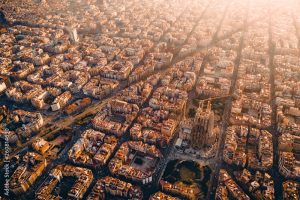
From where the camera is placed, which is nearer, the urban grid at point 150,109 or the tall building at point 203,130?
the urban grid at point 150,109

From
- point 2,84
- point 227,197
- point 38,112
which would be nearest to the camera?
point 227,197

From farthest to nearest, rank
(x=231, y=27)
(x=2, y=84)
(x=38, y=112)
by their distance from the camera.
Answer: (x=231, y=27)
(x=2, y=84)
(x=38, y=112)

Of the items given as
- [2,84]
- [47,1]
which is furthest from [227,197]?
[47,1]

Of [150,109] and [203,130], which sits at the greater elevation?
[203,130]

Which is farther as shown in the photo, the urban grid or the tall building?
the tall building

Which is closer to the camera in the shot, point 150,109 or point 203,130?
point 203,130

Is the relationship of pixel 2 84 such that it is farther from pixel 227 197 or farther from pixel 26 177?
pixel 227 197

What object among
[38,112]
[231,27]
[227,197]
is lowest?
[227,197]

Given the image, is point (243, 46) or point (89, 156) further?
point (243, 46)
